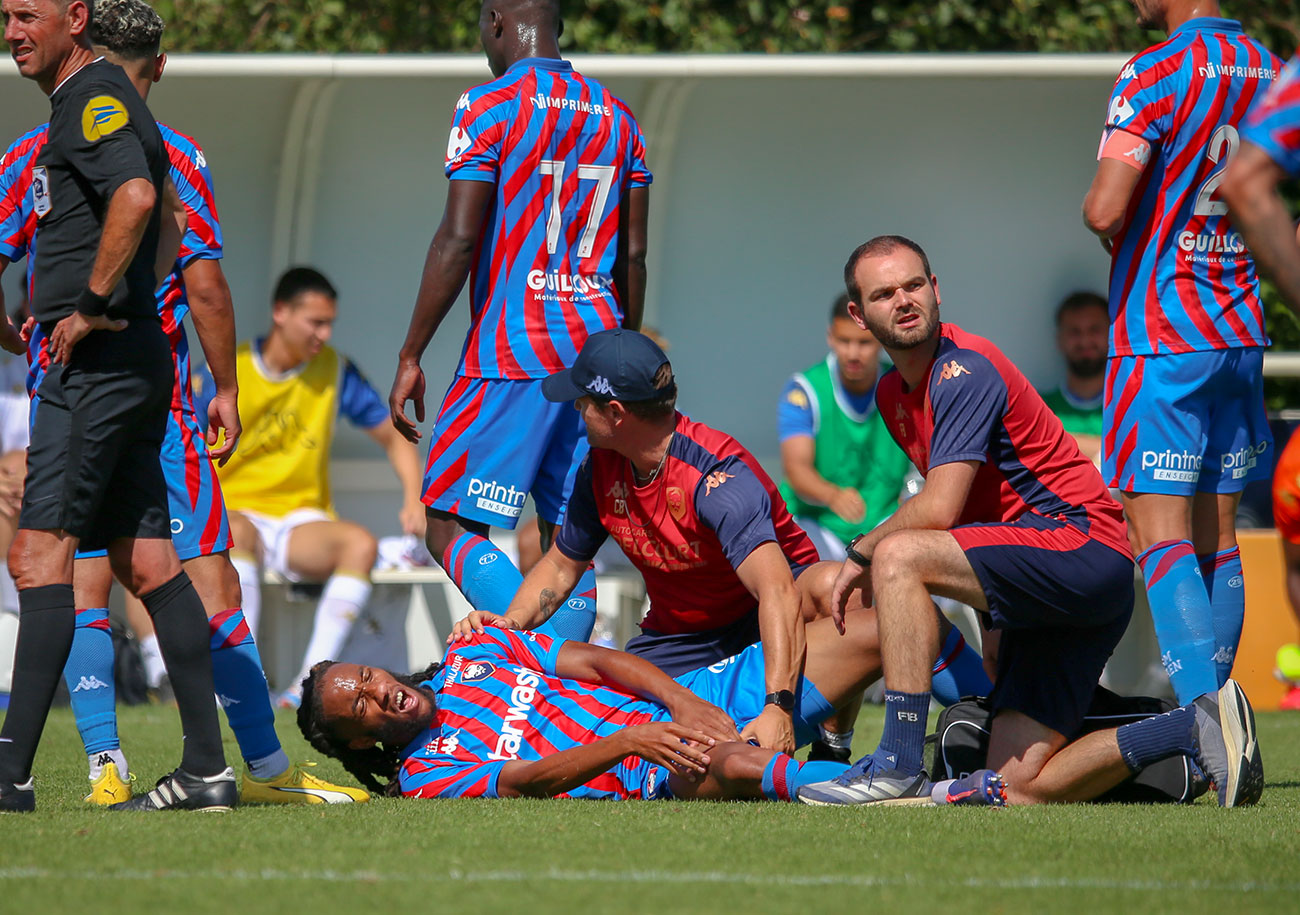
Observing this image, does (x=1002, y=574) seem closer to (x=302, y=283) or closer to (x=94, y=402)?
(x=94, y=402)

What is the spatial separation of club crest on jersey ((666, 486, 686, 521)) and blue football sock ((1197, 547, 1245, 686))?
5.31ft

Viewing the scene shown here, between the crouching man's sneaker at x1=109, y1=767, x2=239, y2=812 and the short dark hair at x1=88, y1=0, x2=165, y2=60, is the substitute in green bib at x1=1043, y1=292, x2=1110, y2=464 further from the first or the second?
the crouching man's sneaker at x1=109, y1=767, x2=239, y2=812

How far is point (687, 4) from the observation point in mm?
9078

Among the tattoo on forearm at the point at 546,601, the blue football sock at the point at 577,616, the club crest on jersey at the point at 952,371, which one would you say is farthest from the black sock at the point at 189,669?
the club crest on jersey at the point at 952,371

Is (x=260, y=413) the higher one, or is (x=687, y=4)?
(x=687, y=4)

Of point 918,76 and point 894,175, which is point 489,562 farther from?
point 894,175

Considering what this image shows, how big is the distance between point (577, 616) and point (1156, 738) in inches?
70.8

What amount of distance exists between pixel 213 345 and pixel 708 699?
172 cm

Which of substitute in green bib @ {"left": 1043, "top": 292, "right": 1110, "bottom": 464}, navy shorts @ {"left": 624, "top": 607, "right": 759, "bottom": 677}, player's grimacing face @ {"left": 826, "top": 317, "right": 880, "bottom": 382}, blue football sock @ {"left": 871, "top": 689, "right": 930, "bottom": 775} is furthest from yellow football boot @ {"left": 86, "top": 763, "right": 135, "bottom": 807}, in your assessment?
substitute in green bib @ {"left": 1043, "top": 292, "right": 1110, "bottom": 464}

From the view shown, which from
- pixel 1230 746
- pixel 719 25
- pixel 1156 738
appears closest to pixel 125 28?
pixel 1156 738

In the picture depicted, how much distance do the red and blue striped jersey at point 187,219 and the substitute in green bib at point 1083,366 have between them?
4668 mm

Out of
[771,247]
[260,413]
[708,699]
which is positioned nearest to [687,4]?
[771,247]

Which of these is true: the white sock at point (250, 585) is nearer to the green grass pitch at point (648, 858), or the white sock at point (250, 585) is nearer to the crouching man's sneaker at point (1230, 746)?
the green grass pitch at point (648, 858)

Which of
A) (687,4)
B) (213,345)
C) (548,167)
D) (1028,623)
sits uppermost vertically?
(687,4)
